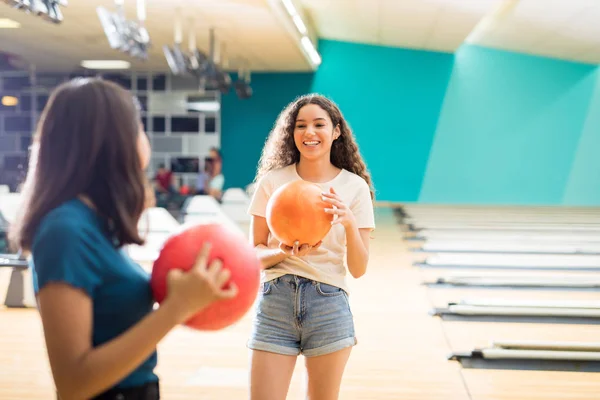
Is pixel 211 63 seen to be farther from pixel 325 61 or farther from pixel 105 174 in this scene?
pixel 105 174

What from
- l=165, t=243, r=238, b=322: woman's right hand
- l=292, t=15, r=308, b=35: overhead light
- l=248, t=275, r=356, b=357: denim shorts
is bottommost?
l=248, t=275, r=356, b=357: denim shorts

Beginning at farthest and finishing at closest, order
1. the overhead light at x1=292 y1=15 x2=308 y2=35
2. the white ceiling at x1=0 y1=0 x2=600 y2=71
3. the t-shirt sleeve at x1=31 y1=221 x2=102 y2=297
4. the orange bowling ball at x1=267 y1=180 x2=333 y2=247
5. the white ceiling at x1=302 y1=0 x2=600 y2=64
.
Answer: the white ceiling at x1=302 y1=0 x2=600 y2=64 → the overhead light at x1=292 y1=15 x2=308 y2=35 → the white ceiling at x1=0 y1=0 x2=600 y2=71 → the orange bowling ball at x1=267 y1=180 x2=333 y2=247 → the t-shirt sleeve at x1=31 y1=221 x2=102 y2=297

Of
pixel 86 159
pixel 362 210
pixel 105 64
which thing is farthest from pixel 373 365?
pixel 105 64

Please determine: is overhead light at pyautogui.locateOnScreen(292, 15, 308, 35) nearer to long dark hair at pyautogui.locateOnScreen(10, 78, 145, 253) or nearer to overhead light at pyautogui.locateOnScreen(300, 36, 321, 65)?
overhead light at pyautogui.locateOnScreen(300, 36, 321, 65)

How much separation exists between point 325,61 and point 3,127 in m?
6.73

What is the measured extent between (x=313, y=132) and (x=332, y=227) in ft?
0.89

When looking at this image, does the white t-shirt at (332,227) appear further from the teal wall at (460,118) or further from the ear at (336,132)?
the teal wall at (460,118)

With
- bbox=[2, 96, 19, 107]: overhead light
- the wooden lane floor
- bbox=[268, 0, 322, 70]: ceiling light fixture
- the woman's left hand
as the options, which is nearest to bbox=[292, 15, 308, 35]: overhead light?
bbox=[268, 0, 322, 70]: ceiling light fixture

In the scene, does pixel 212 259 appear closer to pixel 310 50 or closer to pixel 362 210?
pixel 362 210

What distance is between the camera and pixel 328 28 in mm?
11766

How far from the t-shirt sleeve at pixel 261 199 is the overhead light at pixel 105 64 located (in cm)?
1046

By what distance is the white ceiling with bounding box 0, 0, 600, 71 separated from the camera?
7.70 metres

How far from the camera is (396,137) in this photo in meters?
12.9

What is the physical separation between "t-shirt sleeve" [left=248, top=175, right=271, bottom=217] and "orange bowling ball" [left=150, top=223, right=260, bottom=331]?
0.64 m
